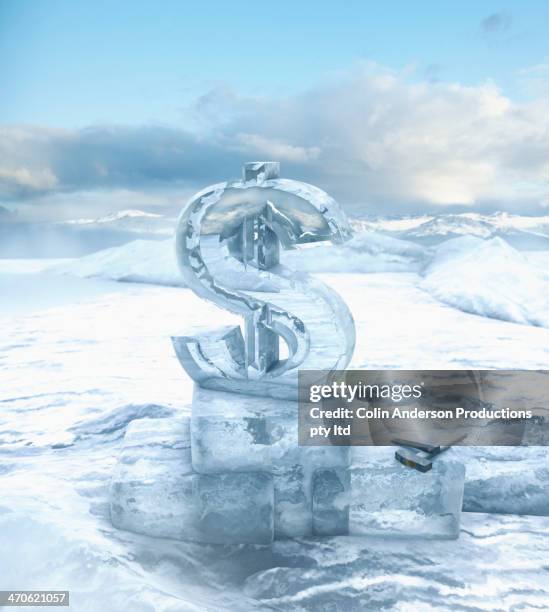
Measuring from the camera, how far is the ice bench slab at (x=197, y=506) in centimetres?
254

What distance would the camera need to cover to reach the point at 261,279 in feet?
8.79

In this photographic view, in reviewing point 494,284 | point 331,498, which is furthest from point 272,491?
point 494,284

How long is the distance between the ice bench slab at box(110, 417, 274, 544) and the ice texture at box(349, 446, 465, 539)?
0.46m

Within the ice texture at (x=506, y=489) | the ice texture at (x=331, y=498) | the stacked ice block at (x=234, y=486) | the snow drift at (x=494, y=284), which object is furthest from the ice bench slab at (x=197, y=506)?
the snow drift at (x=494, y=284)

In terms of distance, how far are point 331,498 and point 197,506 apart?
0.67 meters

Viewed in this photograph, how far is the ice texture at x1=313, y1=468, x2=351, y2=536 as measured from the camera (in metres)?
2.58

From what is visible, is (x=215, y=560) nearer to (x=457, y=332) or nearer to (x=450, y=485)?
(x=450, y=485)

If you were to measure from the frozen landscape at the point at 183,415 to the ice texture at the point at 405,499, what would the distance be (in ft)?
0.25

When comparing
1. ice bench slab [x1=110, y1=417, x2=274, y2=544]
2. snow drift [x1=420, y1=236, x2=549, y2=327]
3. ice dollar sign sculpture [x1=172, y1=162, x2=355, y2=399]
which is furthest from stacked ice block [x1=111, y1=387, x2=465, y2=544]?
snow drift [x1=420, y1=236, x2=549, y2=327]

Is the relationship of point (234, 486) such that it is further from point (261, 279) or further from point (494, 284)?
point (494, 284)

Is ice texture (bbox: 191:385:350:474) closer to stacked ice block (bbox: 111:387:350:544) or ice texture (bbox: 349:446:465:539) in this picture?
stacked ice block (bbox: 111:387:350:544)

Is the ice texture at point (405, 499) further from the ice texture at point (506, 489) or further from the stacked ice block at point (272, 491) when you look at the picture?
the ice texture at point (506, 489)

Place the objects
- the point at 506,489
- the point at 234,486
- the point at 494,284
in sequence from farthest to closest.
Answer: the point at 494,284 → the point at 506,489 → the point at 234,486

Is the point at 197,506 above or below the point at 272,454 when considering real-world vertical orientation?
below
